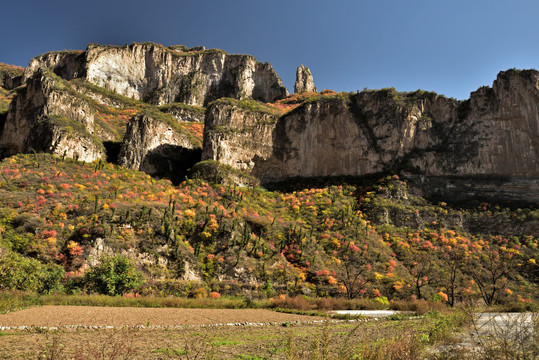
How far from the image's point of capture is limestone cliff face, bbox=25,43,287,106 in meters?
86.2

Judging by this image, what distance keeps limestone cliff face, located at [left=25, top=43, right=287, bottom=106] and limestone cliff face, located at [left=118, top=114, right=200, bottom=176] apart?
1175 inches

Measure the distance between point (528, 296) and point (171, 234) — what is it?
37773 mm

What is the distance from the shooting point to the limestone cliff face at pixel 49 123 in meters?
49.1

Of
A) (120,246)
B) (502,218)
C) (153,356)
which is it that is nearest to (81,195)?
(120,246)

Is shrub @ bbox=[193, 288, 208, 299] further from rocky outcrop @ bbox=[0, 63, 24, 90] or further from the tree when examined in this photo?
rocky outcrop @ bbox=[0, 63, 24, 90]

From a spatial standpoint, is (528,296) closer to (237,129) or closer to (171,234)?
(171,234)

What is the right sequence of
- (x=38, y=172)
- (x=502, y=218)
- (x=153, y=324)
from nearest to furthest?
(x=153, y=324), (x=38, y=172), (x=502, y=218)

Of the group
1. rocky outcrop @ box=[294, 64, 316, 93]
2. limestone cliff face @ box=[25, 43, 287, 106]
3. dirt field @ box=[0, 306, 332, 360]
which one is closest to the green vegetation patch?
limestone cliff face @ box=[25, 43, 287, 106]

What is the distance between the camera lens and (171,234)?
3191 cm

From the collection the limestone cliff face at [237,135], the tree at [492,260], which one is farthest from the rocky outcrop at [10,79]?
the tree at [492,260]

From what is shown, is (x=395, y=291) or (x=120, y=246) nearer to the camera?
(x=120, y=246)

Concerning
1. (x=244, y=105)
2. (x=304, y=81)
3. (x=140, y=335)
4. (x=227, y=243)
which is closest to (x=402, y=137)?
(x=244, y=105)

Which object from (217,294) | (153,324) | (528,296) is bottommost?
(528,296)

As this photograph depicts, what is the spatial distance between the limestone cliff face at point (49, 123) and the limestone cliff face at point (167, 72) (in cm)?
2705
